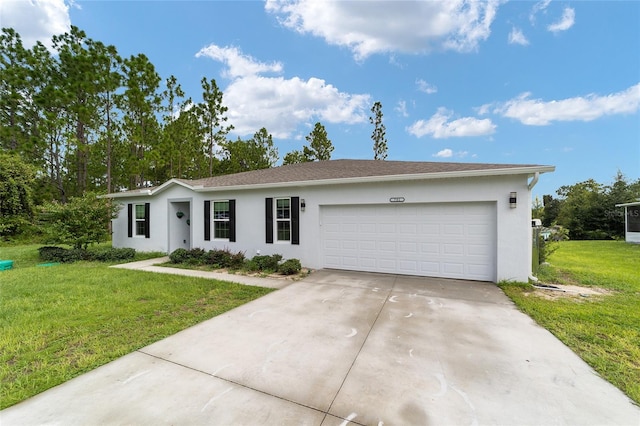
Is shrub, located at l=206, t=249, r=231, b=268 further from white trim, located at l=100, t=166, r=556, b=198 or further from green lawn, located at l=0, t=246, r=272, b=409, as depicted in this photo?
white trim, located at l=100, t=166, r=556, b=198

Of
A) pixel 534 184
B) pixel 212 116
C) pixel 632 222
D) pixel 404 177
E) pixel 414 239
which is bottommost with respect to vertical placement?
pixel 414 239

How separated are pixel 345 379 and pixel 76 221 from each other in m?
11.7

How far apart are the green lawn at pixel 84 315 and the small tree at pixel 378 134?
21182mm

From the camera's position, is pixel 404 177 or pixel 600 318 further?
pixel 404 177

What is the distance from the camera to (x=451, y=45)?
10.6m

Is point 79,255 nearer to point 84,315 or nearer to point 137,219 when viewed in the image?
point 137,219

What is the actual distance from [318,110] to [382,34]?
31.4ft

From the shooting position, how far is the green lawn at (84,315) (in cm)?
282

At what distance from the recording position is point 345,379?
258 cm

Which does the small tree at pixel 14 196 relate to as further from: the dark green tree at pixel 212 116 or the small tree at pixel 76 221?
the dark green tree at pixel 212 116

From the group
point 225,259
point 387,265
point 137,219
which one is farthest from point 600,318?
point 137,219

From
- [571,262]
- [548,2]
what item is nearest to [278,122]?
[548,2]

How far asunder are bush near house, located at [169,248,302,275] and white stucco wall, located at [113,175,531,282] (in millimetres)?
670

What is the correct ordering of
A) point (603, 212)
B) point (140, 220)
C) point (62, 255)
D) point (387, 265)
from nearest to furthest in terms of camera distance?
point (387, 265) → point (62, 255) → point (140, 220) → point (603, 212)
